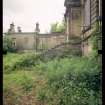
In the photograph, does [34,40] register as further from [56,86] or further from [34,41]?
[56,86]

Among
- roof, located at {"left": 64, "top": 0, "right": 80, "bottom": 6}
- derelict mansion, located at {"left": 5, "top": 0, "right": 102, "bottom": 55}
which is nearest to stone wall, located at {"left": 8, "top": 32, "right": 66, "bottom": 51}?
derelict mansion, located at {"left": 5, "top": 0, "right": 102, "bottom": 55}

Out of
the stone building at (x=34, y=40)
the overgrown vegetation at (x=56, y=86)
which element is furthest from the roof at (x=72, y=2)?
the overgrown vegetation at (x=56, y=86)

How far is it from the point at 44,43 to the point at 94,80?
20.0 feet

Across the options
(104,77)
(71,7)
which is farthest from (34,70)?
(104,77)

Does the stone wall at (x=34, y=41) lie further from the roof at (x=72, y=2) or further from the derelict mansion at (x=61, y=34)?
the roof at (x=72, y=2)

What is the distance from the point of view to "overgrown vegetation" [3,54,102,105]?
4.94 meters

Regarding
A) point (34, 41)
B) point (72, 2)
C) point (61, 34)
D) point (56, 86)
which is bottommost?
point (56, 86)

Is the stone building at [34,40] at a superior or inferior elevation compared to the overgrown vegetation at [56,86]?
superior

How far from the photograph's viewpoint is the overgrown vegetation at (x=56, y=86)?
494cm

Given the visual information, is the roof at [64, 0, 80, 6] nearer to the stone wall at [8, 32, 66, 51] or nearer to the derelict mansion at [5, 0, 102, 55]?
the derelict mansion at [5, 0, 102, 55]

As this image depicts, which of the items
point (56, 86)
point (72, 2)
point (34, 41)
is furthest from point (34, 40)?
point (56, 86)

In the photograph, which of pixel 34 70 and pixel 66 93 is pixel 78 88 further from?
pixel 34 70

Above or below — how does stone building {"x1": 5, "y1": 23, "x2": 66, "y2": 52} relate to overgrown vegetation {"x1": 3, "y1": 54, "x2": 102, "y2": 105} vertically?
above

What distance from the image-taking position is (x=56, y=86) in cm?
575
